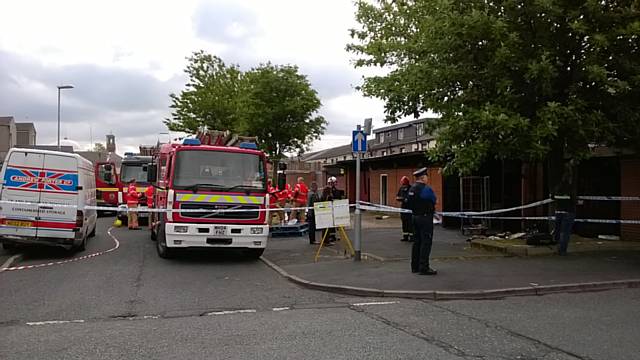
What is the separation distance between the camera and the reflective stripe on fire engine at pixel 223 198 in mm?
11734

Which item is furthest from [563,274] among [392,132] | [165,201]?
[392,132]

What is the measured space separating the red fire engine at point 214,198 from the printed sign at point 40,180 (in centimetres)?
218

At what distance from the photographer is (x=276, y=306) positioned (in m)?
7.90

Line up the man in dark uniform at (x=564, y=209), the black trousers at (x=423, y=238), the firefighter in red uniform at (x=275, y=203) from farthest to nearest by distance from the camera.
→ the firefighter in red uniform at (x=275, y=203), the man in dark uniform at (x=564, y=209), the black trousers at (x=423, y=238)

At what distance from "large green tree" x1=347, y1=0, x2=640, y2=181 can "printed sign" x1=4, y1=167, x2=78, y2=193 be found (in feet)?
26.5

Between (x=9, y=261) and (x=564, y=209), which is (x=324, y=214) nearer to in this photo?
(x=564, y=209)

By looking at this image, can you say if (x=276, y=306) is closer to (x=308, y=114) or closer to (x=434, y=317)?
(x=434, y=317)

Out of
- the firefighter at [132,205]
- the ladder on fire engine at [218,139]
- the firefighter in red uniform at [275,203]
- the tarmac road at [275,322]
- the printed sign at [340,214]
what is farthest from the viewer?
the firefighter at [132,205]

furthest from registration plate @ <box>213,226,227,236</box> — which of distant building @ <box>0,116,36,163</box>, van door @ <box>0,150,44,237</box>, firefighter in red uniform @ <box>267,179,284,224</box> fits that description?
distant building @ <box>0,116,36,163</box>

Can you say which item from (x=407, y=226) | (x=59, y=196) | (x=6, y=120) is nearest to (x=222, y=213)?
(x=59, y=196)

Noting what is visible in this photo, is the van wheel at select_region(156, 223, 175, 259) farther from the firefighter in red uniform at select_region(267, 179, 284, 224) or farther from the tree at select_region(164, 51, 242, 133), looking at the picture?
the tree at select_region(164, 51, 242, 133)

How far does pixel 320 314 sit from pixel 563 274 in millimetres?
4880

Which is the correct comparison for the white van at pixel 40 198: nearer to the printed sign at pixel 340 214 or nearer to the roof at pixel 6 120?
the printed sign at pixel 340 214

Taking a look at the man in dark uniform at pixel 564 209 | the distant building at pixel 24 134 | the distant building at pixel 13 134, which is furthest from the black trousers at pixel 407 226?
the distant building at pixel 24 134
